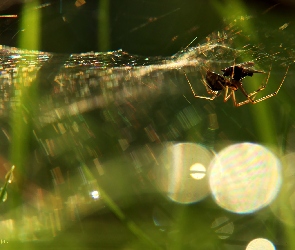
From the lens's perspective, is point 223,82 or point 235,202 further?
point 235,202

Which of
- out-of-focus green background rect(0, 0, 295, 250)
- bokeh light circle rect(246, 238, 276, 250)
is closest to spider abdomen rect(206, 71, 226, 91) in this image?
out-of-focus green background rect(0, 0, 295, 250)

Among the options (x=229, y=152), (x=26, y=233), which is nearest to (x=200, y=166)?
(x=229, y=152)

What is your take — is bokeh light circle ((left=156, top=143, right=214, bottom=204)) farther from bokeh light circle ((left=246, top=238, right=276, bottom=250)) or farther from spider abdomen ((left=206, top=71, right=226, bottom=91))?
spider abdomen ((left=206, top=71, right=226, bottom=91))

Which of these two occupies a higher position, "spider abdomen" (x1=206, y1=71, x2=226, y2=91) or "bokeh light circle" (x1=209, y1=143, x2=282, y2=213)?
"spider abdomen" (x1=206, y1=71, x2=226, y2=91)

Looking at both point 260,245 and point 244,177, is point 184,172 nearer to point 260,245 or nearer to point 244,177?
point 244,177

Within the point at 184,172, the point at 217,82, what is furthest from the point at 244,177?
the point at 217,82

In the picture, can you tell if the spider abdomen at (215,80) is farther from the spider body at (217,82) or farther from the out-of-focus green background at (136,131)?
the out-of-focus green background at (136,131)

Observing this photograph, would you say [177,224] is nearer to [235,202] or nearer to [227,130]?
[235,202]
